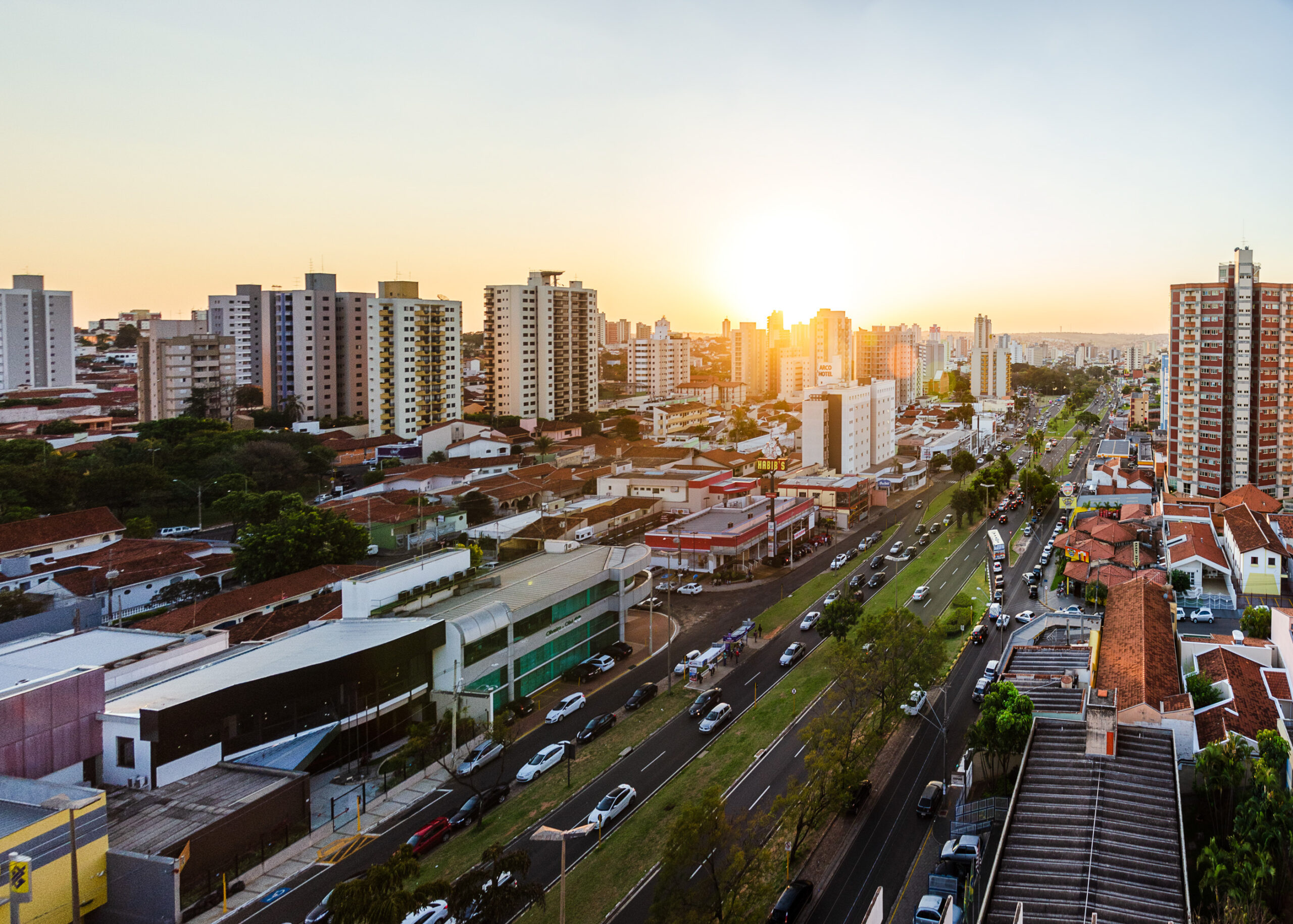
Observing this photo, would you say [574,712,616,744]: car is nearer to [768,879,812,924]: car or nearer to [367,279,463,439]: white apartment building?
[768,879,812,924]: car

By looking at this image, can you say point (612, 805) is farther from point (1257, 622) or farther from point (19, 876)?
point (1257, 622)

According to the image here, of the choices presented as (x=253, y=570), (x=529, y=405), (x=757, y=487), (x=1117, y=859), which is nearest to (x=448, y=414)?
(x=529, y=405)

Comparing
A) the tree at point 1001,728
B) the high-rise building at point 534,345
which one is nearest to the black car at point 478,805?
the tree at point 1001,728

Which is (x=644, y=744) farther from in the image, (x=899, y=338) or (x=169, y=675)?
(x=899, y=338)

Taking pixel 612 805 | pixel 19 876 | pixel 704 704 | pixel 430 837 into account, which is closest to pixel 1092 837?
pixel 612 805

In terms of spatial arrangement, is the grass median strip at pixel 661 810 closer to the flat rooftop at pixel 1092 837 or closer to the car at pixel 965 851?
the car at pixel 965 851
